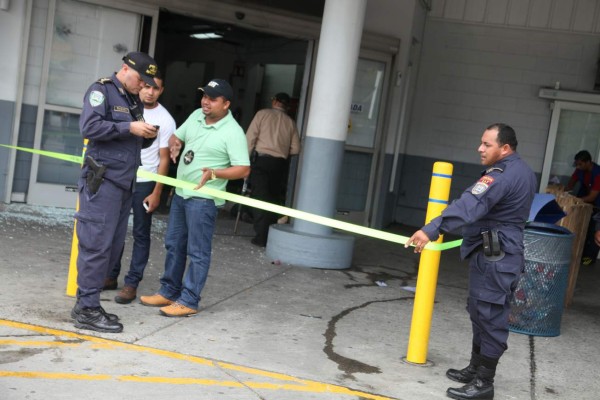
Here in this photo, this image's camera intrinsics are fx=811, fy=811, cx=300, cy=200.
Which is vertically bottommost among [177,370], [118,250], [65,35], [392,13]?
[177,370]

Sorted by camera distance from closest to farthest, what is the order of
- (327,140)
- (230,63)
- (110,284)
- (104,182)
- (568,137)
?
1. (104,182)
2. (110,284)
3. (327,140)
4. (568,137)
5. (230,63)

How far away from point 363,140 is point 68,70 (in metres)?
4.40

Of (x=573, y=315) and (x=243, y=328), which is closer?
(x=243, y=328)

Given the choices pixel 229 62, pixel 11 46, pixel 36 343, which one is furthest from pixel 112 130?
pixel 229 62

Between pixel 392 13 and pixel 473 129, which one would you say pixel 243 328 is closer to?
pixel 392 13

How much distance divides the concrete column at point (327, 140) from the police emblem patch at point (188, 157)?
2.79m

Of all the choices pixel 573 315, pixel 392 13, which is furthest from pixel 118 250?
pixel 392 13

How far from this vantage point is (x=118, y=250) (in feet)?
19.5

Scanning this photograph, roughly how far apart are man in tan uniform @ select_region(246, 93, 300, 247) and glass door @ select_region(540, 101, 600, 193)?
4810mm

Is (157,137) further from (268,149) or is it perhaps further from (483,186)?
(268,149)

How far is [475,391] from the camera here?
16.5ft

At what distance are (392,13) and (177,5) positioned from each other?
322 centimetres

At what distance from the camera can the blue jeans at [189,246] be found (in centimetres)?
594

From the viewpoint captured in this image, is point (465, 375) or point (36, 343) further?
point (465, 375)
